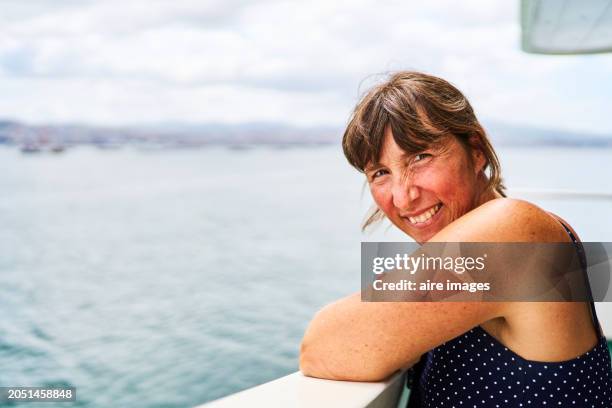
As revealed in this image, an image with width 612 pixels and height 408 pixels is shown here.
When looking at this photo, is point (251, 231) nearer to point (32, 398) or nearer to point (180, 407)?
point (180, 407)

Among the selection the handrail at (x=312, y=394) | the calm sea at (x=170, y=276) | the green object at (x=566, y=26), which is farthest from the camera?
the calm sea at (x=170, y=276)

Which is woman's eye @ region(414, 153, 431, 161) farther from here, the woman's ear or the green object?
the green object

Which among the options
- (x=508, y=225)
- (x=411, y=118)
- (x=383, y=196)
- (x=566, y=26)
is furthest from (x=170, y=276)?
(x=508, y=225)

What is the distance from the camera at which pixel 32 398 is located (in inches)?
44.8

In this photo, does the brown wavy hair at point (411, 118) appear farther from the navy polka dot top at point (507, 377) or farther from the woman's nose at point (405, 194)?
the navy polka dot top at point (507, 377)

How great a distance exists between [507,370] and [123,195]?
45.1 ft

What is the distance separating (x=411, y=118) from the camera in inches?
31.8

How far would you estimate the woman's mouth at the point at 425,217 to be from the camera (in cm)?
87

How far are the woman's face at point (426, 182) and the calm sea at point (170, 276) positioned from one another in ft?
1.14

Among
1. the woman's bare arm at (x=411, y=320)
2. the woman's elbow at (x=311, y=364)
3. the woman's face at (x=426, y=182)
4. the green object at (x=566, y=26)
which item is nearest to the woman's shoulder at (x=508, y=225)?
the woman's bare arm at (x=411, y=320)

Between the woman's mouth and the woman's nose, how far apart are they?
0.10 ft

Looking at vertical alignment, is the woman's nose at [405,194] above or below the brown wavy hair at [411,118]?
below

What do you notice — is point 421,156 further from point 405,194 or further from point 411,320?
point 411,320

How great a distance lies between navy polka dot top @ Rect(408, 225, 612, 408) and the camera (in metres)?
0.72
